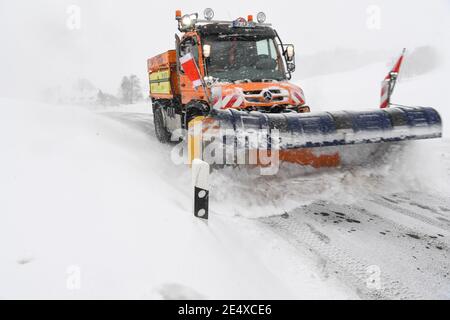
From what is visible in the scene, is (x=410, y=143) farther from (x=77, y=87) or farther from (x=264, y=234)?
(x=77, y=87)

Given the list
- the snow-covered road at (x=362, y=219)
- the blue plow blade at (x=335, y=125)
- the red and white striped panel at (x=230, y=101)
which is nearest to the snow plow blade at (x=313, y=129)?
the blue plow blade at (x=335, y=125)

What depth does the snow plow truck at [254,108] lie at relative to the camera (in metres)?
4.53

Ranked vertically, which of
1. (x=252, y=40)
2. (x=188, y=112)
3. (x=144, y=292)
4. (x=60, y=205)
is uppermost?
(x=252, y=40)

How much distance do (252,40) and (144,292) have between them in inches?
209

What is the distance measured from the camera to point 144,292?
2.13m

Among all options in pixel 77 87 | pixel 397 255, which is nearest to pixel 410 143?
pixel 397 255

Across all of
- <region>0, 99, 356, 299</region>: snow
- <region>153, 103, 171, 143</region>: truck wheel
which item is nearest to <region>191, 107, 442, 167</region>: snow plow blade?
<region>0, 99, 356, 299</region>: snow

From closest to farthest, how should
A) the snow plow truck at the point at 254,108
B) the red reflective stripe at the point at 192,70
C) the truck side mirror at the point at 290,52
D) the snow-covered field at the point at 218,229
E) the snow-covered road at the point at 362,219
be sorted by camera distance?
the snow-covered field at the point at 218,229 < the snow-covered road at the point at 362,219 < the snow plow truck at the point at 254,108 < the red reflective stripe at the point at 192,70 < the truck side mirror at the point at 290,52

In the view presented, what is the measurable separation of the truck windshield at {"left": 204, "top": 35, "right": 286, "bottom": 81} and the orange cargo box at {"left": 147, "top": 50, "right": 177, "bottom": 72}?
5.05 feet

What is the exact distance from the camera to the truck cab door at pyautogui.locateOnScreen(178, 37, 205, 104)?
6266 millimetres

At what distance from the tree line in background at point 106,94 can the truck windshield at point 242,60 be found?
43.5 meters

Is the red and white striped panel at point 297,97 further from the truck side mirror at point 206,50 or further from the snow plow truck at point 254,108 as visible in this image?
the truck side mirror at point 206,50

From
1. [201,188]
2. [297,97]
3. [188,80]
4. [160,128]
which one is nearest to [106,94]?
[160,128]
